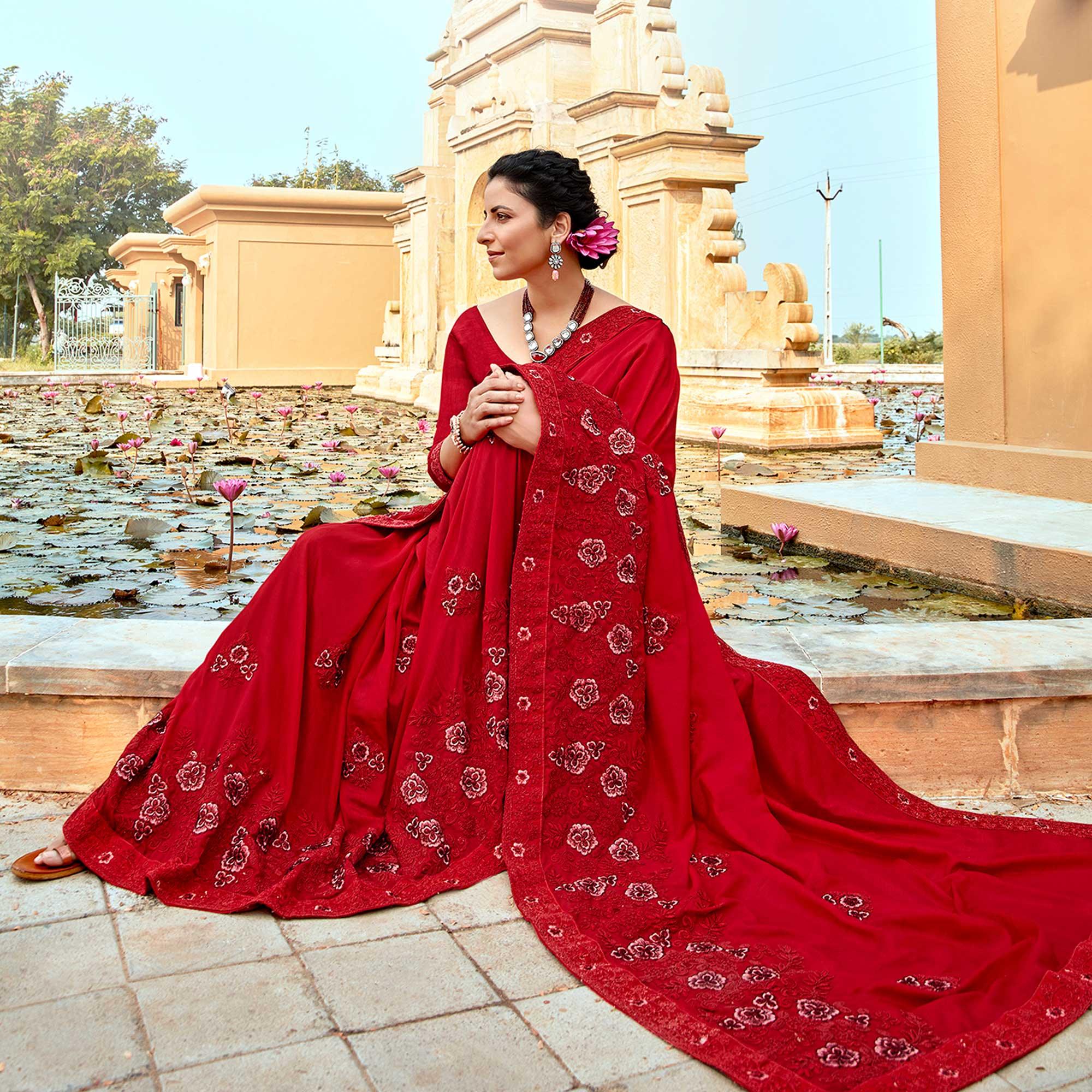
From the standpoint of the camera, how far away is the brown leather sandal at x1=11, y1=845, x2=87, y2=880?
1.95m

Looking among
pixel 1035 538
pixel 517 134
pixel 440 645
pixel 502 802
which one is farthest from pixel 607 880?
pixel 517 134

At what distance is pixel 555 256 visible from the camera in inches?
96.0

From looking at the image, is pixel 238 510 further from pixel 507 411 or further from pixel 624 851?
pixel 624 851

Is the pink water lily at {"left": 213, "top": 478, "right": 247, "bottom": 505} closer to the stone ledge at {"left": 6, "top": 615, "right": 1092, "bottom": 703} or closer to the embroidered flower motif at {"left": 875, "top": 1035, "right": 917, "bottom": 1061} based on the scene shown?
the stone ledge at {"left": 6, "top": 615, "right": 1092, "bottom": 703}

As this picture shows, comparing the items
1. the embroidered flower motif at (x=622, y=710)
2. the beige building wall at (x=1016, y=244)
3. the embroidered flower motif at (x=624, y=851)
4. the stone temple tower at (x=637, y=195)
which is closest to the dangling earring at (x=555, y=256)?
the embroidered flower motif at (x=622, y=710)

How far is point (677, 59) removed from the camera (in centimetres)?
977

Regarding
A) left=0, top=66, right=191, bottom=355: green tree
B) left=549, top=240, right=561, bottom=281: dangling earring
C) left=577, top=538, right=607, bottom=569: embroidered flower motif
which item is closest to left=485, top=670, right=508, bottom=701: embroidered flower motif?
left=577, top=538, right=607, bottom=569: embroidered flower motif

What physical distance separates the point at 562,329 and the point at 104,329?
30120 mm

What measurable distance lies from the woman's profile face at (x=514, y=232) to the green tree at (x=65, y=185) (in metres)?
31.9

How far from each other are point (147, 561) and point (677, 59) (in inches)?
284

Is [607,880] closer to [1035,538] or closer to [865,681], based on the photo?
[865,681]

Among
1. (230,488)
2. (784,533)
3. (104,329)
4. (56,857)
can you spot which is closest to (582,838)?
(56,857)

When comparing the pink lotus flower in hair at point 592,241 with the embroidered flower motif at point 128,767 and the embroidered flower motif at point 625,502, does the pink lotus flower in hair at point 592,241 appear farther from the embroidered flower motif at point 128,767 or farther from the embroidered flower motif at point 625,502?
the embroidered flower motif at point 128,767

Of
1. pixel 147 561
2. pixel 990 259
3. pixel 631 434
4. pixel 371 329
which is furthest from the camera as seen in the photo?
pixel 371 329
